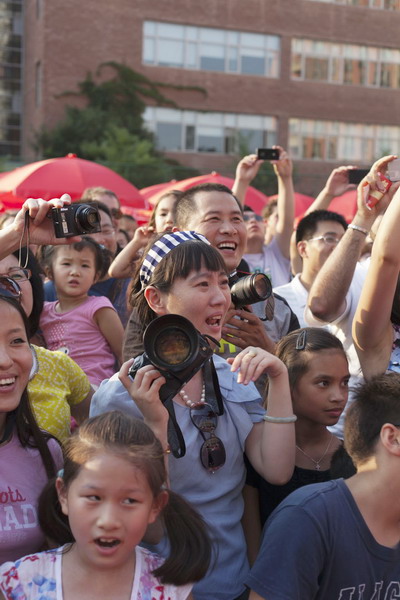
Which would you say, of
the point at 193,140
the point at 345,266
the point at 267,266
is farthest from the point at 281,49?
the point at 345,266

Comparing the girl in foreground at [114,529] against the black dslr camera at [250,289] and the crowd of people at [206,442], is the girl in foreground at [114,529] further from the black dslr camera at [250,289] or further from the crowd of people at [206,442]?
the black dslr camera at [250,289]

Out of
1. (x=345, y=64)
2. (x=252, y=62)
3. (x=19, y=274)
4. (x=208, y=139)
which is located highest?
(x=345, y=64)

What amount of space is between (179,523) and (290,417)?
0.48 metres

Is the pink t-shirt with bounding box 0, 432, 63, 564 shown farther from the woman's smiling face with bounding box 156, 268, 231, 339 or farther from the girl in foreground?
the woman's smiling face with bounding box 156, 268, 231, 339

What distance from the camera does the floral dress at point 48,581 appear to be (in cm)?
209

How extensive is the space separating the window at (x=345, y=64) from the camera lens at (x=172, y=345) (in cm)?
3130

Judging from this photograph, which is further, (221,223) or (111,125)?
(111,125)

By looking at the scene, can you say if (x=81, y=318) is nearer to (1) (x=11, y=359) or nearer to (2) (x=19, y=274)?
(2) (x=19, y=274)

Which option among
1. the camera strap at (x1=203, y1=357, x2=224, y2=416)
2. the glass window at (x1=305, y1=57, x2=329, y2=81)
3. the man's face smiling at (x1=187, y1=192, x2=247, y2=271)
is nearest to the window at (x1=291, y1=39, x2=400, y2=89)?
the glass window at (x1=305, y1=57, x2=329, y2=81)

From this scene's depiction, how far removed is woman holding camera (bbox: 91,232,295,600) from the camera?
7.86 ft

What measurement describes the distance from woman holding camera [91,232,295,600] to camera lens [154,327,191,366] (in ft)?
0.43

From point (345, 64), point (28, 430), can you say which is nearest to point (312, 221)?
point (28, 430)

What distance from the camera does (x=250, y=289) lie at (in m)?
2.81

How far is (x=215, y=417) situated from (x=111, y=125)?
26.3 metres
